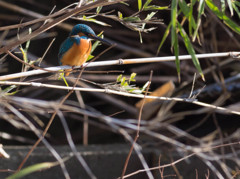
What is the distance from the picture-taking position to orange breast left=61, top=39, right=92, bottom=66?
1.68m

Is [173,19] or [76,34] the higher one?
[173,19]

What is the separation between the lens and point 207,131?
232 cm

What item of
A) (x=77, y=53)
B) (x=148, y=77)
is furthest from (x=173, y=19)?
(x=148, y=77)

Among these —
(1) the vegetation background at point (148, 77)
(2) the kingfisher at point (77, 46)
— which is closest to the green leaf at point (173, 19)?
(2) the kingfisher at point (77, 46)

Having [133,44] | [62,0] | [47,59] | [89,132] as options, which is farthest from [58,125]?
[62,0]

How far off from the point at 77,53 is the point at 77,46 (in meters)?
0.03

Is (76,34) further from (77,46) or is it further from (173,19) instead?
(173,19)

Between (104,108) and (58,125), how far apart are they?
391 millimetres

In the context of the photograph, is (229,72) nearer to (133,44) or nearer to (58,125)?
(133,44)

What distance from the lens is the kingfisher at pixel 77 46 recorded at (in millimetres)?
1618

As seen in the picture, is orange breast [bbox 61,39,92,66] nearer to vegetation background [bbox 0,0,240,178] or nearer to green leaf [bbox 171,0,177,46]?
vegetation background [bbox 0,0,240,178]

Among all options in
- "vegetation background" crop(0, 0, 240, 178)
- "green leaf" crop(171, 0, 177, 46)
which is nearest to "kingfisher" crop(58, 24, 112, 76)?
"vegetation background" crop(0, 0, 240, 178)

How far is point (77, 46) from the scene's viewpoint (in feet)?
5.65

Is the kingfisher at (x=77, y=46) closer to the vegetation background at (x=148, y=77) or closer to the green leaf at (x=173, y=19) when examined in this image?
the vegetation background at (x=148, y=77)
